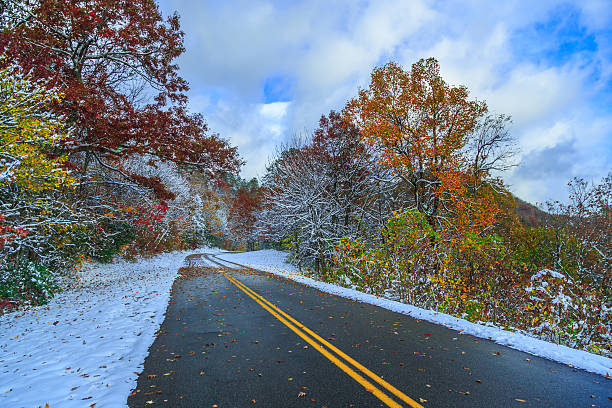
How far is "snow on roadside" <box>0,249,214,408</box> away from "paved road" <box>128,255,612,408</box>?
344 millimetres

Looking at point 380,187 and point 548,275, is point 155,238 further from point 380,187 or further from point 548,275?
point 548,275

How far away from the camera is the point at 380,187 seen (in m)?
19.4

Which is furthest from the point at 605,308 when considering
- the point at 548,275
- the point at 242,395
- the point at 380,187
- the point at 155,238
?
the point at 155,238

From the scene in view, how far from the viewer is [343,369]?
427 centimetres

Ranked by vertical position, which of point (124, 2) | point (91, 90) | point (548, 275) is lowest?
point (548, 275)

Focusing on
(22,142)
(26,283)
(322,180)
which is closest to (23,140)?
(22,142)

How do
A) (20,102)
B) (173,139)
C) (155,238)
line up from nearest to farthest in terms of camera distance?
(20,102), (173,139), (155,238)

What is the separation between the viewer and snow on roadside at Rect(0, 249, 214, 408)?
12.5 ft

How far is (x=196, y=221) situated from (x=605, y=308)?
49581 millimetres

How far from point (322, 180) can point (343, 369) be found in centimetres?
1602

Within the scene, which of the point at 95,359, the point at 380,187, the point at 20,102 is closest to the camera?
the point at 95,359

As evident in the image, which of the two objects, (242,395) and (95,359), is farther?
(95,359)

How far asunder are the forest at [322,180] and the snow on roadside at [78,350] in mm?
2457

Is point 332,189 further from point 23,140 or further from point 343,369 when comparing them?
point 343,369
